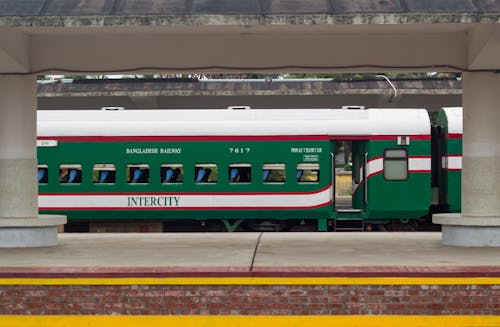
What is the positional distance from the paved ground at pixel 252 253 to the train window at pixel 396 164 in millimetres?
3574

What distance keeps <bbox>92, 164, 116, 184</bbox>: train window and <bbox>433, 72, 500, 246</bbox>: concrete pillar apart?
9436 mm

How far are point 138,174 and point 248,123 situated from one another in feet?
10.4

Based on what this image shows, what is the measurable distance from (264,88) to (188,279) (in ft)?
52.6

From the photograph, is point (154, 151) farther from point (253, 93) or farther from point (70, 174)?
point (253, 93)

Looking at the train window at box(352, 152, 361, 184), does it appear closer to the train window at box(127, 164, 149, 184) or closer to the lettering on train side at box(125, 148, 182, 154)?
the lettering on train side at box(125, 148, 182, 154)

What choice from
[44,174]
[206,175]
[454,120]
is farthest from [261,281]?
[44,174]

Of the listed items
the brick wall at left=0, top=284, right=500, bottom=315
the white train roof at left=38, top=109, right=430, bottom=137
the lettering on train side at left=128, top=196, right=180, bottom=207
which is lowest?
the brick wall at left=0, top=284, right=500, bottom=315

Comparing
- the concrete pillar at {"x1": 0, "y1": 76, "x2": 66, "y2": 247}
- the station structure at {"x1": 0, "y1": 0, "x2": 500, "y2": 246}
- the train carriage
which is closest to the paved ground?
the concrete pillar at {"x1": 0, "y1": 76, "x2": 66, "y2": 247}

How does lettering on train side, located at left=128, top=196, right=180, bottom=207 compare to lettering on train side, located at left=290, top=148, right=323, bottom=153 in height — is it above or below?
below

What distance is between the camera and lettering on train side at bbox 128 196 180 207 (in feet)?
68.7

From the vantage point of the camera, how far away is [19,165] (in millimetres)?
15055

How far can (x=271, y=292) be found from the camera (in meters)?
11.1

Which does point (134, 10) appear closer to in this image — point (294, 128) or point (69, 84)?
point (294, 128)

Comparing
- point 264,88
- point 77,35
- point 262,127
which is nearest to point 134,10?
point 77,35
